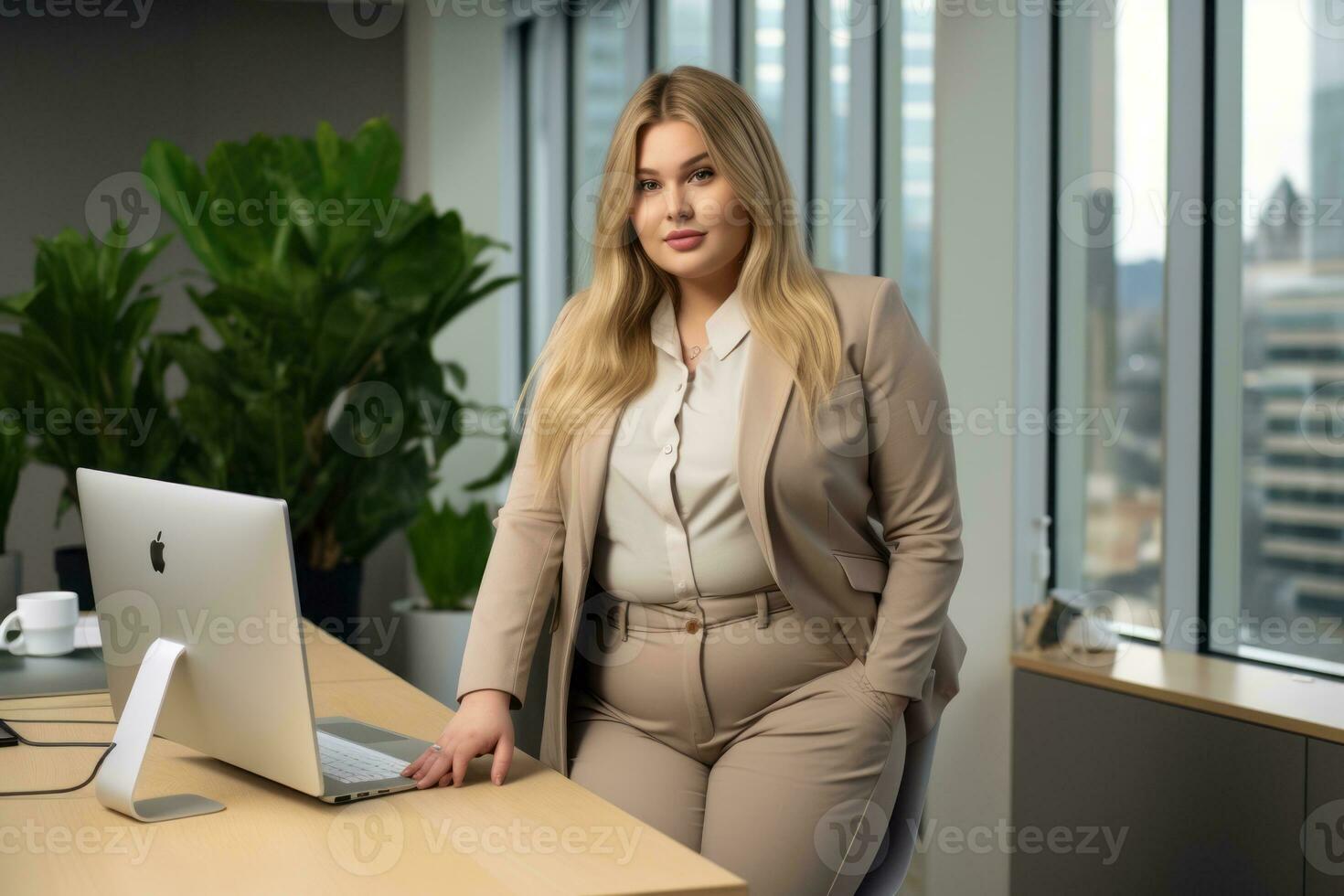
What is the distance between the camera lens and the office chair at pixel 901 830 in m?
1.90

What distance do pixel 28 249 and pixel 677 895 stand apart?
5383 millimetres

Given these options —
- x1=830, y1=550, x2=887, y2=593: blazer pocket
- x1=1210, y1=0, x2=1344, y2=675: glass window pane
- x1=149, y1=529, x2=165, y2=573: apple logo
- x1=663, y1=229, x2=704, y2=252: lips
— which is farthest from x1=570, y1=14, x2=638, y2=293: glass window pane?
x1=149, y1=529, x2=165, y2=573: apple logo

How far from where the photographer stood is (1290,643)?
276 cm

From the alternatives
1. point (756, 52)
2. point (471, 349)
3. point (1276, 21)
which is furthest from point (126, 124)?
point (1276, 21)

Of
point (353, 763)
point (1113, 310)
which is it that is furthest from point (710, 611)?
point (1113, 310)

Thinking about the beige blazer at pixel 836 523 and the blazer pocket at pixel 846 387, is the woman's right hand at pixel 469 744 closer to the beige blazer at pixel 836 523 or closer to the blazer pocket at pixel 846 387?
the beige blazer at pixel 836 523

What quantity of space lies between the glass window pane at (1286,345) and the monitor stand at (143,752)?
224cm

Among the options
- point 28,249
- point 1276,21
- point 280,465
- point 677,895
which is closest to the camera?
point 677,895

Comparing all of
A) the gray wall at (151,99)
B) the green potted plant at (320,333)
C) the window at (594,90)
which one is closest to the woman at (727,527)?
the green potted plant at (320,333)

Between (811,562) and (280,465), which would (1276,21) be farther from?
(280,465)

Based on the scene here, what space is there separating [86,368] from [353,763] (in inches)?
118

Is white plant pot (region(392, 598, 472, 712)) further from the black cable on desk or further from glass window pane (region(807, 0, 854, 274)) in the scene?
glass window pane (region(807, 0, 854, 274))

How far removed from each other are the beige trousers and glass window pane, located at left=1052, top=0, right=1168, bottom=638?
58.3 inches

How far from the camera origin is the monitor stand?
1.45 meters
